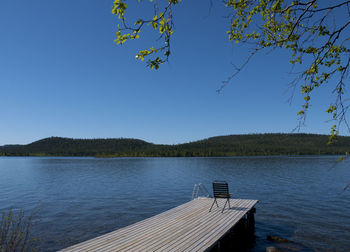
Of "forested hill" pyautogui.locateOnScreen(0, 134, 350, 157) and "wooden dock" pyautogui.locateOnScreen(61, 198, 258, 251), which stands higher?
"forested hill" pyautogui.locateOnScreen(0, 134, 350, 157)

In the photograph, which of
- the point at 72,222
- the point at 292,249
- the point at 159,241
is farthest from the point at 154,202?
the point at 159,241

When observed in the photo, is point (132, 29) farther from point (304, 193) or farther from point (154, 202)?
point (304, 193)

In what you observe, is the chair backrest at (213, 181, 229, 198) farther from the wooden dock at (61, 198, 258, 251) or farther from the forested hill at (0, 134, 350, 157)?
the forested hill at (0, 134, 350, 157)

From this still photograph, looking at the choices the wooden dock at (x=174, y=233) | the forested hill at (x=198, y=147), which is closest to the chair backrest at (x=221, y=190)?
the wooden dock at (x=174, y=233)

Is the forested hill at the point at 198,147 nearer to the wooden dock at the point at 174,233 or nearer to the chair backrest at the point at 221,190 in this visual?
the chair backrest at the point at 221,190

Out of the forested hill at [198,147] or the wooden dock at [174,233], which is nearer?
the wooden dock at [174,233]

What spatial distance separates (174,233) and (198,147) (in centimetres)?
14107

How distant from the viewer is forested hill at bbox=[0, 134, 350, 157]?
5182 inches

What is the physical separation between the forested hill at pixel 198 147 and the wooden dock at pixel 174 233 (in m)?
114

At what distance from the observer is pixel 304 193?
73.0ft

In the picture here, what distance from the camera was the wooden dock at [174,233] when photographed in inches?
261

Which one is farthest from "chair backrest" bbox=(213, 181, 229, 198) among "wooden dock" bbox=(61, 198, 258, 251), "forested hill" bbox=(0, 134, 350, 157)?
"forested hill" bbox=(0, 134, 350, 157)

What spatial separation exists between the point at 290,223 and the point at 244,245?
438 cm

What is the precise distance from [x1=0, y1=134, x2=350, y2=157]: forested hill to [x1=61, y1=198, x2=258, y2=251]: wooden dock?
11393cm
